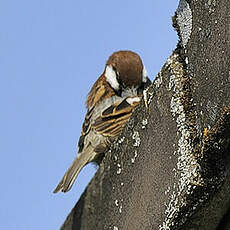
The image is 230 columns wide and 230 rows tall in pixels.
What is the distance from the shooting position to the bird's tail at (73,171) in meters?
3.77

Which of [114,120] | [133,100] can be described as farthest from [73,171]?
[133,100]

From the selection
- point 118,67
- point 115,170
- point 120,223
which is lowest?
point 120,223

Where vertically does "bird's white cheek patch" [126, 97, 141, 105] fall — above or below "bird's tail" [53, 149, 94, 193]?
above

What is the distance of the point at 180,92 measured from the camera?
6.32 ft

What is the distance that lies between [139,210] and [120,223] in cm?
19

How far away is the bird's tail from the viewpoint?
12.4 ft

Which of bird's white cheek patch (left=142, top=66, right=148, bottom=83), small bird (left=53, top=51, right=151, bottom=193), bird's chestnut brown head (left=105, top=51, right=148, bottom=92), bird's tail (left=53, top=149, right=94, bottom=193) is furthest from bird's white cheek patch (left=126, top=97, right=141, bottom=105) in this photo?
bird's white cheek patch (left=142, top=66, right=148, bottom=83)

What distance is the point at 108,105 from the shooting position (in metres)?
4.35

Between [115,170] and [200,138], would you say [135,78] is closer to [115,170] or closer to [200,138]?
[115,170]

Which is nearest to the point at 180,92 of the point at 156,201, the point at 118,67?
the point at 156,201

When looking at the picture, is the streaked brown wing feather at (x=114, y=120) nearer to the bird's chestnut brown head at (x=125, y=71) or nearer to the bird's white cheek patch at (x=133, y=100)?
the bird's white cheek patch at (x=133, y=100)

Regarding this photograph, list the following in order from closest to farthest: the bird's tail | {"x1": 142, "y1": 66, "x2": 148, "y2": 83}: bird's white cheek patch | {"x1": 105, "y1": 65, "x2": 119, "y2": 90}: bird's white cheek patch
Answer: the bird's tail < {"x1": 105, "y1": 65, "x2": 119, "y2": 90}: bird's white cheek patch < {"x1": 142, "y1": 66, "x2": 148, "y2": 83}: bird's white cheek patch

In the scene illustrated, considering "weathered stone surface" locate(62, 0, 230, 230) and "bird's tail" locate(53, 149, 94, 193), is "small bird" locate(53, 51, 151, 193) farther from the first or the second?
"weathered stone surface" locate(62, 0, 230, 230)

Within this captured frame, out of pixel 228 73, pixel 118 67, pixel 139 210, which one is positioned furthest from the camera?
pixel 118 67
